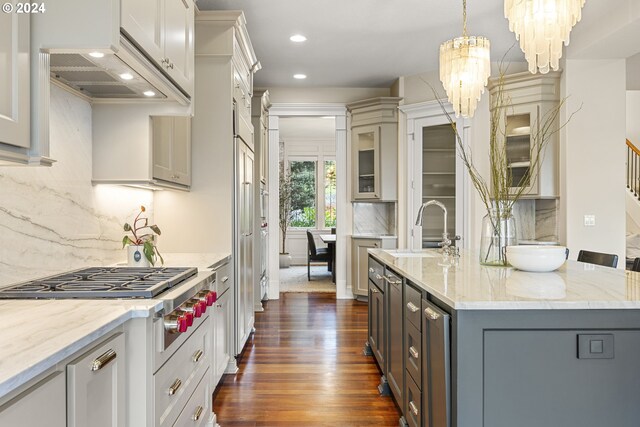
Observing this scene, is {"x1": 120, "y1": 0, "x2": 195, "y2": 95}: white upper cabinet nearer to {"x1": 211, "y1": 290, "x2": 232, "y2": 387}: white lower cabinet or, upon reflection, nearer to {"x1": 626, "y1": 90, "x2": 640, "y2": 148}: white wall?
{"x1": 211, "y1": 290, "x2": 232, "y2": 387}: white lower cabinet

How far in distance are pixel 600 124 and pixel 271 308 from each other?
3992mm

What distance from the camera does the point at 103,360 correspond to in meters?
1.25

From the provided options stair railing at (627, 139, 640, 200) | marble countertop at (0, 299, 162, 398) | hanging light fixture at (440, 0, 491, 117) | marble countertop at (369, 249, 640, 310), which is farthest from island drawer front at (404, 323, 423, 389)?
stair railing at (627, 139, 640, 200)

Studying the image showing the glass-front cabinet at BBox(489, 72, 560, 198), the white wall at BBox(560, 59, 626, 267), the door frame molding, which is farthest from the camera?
the door frame molding

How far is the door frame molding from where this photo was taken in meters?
6.34

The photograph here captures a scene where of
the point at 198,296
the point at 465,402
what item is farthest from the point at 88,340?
the point at 465,402

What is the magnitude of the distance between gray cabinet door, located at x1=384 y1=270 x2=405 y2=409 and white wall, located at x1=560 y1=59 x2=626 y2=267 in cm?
260

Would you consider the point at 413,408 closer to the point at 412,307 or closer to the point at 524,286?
the point at 412,307

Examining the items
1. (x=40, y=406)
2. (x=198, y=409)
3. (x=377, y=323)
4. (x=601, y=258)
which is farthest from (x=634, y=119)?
(x=40, y=406)

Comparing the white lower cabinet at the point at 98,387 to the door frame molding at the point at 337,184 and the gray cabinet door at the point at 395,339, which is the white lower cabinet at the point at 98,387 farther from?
the door frame molding at the point at 337,184

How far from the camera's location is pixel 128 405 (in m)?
1.47

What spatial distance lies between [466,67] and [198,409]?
2.66 m

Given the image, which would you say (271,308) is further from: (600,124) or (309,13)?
(600,124)

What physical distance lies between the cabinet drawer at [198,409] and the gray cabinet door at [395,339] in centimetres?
100
